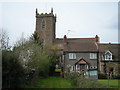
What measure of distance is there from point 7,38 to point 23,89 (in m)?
9.99

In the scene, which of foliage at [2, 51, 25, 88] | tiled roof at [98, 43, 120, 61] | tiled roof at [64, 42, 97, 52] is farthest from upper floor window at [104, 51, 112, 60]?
foliage at [2, 51, 25, 88]

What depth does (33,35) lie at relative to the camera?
47.2m

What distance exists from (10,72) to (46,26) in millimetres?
51757

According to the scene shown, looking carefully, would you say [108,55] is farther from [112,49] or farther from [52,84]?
[52,84]

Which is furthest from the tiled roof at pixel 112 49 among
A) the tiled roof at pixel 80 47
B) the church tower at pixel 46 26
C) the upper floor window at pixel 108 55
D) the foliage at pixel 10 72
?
the foliage at pixel 10 72

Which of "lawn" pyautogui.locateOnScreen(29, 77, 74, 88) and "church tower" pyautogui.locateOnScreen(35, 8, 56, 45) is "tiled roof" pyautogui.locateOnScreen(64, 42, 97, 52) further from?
"lawn" pyautogui.locateOnScreen(29, 77, 74, 88)

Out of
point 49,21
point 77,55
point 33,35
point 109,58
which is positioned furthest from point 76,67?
point 49,21

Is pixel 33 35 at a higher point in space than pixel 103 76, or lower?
higher

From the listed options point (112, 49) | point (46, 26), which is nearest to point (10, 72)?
point (112, 49)

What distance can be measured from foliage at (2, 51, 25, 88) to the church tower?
160ft

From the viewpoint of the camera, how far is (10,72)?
18.4 m

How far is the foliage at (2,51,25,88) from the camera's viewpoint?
17859 mm

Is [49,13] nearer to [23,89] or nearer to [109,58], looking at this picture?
[109,58]

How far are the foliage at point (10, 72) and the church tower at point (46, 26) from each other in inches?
1914
